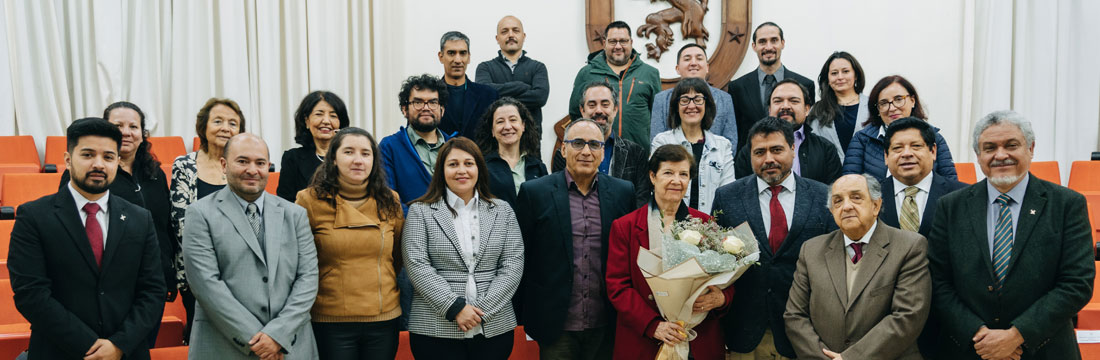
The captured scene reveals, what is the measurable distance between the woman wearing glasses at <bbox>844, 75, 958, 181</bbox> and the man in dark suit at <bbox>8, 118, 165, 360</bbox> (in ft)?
10.3

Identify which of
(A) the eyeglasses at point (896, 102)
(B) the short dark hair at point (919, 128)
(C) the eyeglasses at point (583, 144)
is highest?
(A) the eyeglasses at point (896, 102)

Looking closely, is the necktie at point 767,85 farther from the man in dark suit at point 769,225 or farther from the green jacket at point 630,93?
the man in dark suit at point 769,225

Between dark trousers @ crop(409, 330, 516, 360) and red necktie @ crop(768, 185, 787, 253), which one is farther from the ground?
red necktie @ crop(768, 185, 787, 253)

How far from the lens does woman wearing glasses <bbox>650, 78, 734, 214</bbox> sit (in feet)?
13.1

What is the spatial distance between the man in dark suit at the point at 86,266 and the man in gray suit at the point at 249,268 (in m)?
0.20

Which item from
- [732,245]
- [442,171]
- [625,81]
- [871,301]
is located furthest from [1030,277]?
[625,81]

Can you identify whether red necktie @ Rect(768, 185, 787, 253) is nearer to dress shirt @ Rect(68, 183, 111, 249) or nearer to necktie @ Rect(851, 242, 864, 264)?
necktie @ Rect(851, 242, 864, 264)

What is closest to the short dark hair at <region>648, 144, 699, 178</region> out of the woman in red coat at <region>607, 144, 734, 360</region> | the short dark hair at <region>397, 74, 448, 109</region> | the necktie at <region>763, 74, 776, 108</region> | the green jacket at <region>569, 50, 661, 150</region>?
the woman in red coat at <region>607, 144, 734, 360</region>

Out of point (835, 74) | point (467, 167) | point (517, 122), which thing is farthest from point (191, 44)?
point (835, 74)

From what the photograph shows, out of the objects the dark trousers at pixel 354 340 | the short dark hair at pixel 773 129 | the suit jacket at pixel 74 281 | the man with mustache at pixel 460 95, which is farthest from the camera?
the man with mustache at pixel 460 95

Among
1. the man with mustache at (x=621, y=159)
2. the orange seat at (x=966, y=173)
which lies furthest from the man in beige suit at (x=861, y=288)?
the orange seat at (x=966, y=173)

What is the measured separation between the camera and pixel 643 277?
10.5 ft

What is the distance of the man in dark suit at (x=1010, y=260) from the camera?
2.80 meters

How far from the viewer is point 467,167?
3266 millimetres
